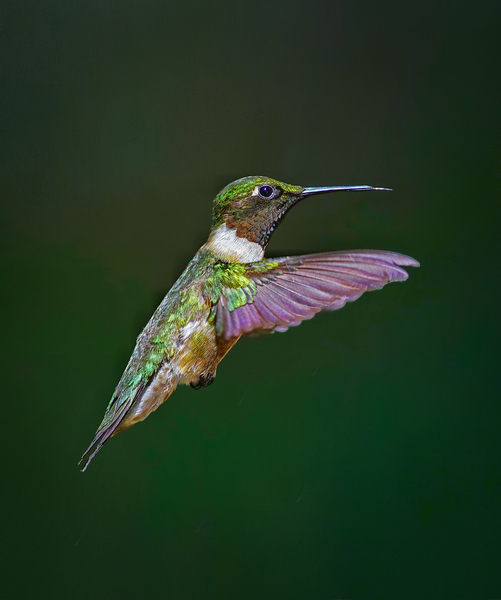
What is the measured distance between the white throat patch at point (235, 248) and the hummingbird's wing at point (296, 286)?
0.09 feet

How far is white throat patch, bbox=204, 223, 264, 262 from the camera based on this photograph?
0.64 m

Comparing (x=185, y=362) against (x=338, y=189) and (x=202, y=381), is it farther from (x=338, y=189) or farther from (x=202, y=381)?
(x=338, y=189)

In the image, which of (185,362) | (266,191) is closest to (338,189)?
(266,191)

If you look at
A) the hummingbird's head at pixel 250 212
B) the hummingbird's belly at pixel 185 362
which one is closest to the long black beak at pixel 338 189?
the hummingbird's head at pixel 250 212

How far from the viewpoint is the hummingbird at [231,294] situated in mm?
572

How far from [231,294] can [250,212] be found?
85mm

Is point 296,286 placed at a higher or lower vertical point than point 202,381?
higher

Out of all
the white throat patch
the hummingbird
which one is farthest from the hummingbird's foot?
the white throat patch

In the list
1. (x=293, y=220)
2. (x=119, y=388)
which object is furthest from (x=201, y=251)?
(x=293, y=220)

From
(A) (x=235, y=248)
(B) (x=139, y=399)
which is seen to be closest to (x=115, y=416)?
(B) (x=139, y=399)

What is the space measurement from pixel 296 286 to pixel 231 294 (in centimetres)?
7

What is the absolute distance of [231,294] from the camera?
61 centimetres

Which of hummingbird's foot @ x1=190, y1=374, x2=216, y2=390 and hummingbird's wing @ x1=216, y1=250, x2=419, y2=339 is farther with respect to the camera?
hummingbird's foot @ x1=190, y1=374, x2=216, y2=390

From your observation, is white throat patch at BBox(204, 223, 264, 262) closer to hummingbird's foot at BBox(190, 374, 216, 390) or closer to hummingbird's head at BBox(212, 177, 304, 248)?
hummingbird's head at BBox(212, 177, 304, 248)
